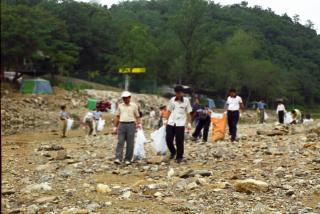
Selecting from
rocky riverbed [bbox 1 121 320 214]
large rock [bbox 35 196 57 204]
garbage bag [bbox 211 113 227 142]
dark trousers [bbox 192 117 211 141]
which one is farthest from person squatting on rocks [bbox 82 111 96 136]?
large rock [bbox 35 196 57 204]

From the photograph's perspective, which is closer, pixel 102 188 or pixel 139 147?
pixel 102 188

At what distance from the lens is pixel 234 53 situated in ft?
219

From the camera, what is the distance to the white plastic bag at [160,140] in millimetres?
9906

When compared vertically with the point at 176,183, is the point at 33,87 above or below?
above

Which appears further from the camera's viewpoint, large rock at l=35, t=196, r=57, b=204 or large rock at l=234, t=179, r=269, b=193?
large rock at l=234, t=179, r=269, b=193

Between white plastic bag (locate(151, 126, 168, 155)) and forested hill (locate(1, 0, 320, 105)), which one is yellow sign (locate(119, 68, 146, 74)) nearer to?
forested hill (locate(1, 0, 320, 105))

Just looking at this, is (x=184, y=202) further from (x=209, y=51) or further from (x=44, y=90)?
(x=209, y=51)

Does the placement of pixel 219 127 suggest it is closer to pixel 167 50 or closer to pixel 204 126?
pixel 204 126

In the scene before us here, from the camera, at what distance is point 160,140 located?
9.95 metres

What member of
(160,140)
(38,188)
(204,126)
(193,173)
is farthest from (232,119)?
(38,188)

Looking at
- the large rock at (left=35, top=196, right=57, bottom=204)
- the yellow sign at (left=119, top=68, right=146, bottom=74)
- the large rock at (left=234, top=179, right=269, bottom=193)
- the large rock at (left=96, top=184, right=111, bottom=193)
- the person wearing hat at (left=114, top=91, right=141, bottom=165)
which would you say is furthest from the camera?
the yellow sign at (left=119, top=68, right=146, bottom=74)

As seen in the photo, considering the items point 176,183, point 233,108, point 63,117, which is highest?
point 233,108

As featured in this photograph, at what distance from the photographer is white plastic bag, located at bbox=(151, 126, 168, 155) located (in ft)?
32.5

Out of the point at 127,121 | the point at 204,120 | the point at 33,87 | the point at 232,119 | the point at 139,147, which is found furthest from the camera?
the point at 33,87
